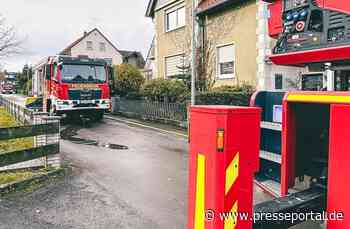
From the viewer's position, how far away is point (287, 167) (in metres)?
3.45

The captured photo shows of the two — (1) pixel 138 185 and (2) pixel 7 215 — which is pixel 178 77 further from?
(2) pixel 7 215

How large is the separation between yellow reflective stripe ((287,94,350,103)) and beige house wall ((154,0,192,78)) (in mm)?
16709

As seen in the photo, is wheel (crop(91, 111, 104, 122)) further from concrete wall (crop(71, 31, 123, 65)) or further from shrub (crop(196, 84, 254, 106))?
concrete wall (crop(71, 31, 123, 65))

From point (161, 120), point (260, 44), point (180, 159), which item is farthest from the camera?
point (161, 120)

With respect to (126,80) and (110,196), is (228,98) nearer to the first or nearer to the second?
(110,196)

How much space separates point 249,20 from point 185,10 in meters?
5.46

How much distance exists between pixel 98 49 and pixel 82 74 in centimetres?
4750

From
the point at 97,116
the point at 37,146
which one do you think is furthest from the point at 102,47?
the point at 37,146

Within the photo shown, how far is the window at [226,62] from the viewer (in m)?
16.6

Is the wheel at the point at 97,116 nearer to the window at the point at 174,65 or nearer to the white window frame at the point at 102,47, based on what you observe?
the window at the point at 174,65

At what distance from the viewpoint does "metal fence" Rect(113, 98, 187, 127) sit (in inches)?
600

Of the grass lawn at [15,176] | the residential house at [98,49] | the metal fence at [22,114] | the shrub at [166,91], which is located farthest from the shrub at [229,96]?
the residential house at [98,49]

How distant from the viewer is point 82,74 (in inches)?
656

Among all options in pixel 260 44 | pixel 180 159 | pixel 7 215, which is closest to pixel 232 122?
pixel 7 215
